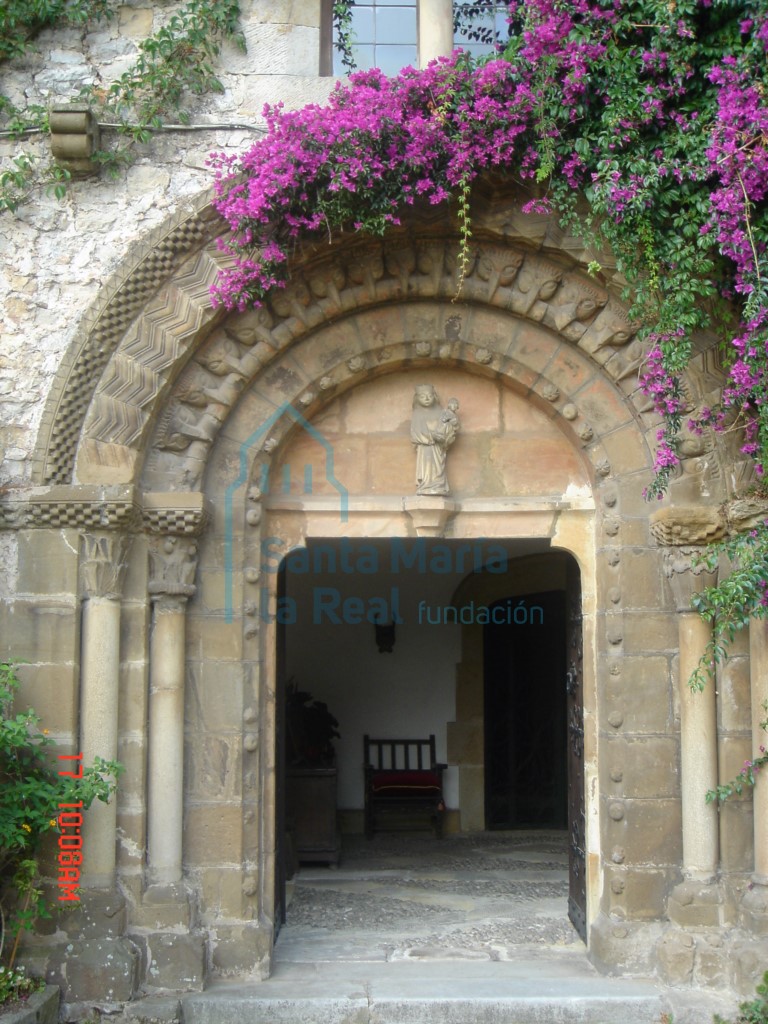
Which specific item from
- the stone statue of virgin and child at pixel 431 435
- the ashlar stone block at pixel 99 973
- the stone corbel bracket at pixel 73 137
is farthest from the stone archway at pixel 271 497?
the stone corbel bracket at pixel 73 137

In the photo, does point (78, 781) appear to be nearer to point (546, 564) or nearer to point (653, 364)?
point (653, 364)

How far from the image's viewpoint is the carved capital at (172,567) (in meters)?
5.31

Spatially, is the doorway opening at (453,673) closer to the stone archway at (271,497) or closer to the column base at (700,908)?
the stone archway at (271,497)

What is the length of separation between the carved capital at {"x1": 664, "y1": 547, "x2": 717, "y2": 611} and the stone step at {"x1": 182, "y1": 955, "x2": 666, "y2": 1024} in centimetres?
182

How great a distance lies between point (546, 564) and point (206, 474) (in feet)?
15.0

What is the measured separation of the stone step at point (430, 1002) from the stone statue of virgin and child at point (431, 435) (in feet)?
7.87

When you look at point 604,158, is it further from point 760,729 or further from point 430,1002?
point 430,1002

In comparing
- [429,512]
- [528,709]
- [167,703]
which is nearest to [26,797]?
[167,703]

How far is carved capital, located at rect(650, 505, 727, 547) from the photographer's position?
529cm

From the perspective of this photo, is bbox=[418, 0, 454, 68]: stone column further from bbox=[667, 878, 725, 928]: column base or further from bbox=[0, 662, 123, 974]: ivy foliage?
bbox=[667, 878, 725, 928]: column base

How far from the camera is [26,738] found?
4.88m

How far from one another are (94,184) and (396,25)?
1830 mm

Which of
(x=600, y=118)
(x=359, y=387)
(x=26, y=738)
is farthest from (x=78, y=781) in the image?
(x=600, y=118)

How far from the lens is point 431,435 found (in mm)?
5770
